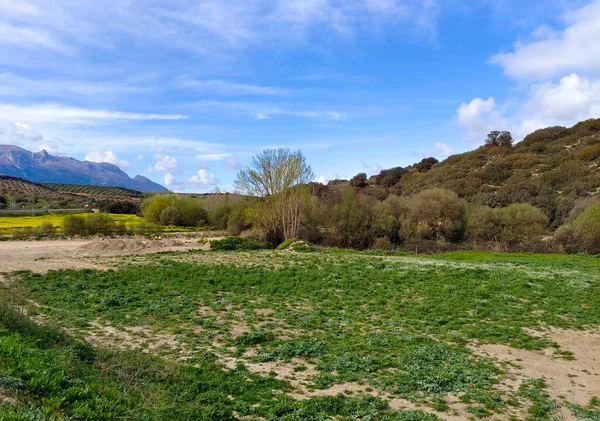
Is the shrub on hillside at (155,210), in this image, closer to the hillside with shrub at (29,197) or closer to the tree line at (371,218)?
the tree line at (371,218)

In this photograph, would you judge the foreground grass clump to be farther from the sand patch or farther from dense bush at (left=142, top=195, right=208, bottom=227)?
dense bush at (left=142, top=195, right=208, bottom=227)

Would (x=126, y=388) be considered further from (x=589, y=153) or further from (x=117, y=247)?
(x=589, y=153)

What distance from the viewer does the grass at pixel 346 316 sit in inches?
270

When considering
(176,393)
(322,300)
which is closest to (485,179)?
(322,300)

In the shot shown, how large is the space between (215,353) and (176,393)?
2.22 metres

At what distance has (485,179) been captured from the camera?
57.6 m

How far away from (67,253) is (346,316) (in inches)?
879

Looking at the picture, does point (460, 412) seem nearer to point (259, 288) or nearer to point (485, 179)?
point (259, 288)

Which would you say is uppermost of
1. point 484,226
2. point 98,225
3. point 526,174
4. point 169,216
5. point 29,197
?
point 526,174

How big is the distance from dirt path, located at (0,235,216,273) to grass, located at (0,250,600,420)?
2.34 metres

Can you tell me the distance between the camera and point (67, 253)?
25.5m

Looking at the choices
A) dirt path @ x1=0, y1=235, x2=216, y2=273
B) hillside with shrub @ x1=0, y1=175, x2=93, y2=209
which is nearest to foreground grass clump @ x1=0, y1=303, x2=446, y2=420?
dirt path @ x1=0, y1=235, x2=216, y2=273

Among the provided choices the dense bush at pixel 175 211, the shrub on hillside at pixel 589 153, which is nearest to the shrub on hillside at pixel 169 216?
the dense bush at pixel 175 211

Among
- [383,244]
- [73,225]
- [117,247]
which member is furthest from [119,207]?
[383,244]
